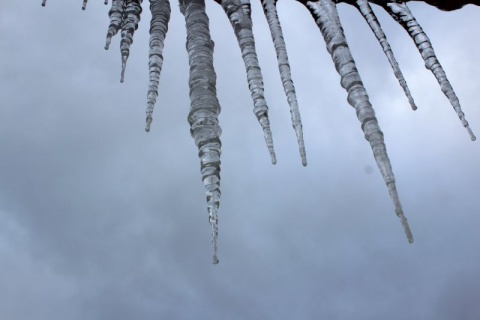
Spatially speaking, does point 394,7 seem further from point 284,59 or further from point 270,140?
point 270,140

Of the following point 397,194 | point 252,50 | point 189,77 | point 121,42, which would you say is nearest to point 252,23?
point 252,50

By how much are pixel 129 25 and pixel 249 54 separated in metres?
0.78

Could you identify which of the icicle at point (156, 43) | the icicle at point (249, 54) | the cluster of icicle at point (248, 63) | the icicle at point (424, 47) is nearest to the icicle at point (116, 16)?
the cluster of icicle at point (248, 63)

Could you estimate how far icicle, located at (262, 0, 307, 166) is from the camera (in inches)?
97.7

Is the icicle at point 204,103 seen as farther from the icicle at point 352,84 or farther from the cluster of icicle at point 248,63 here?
the icicle at point 352,84

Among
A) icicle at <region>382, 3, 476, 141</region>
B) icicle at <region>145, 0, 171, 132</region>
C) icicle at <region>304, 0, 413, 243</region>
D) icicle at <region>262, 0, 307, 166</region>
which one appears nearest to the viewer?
icicle at <region>304, 0, 413, 243</region>

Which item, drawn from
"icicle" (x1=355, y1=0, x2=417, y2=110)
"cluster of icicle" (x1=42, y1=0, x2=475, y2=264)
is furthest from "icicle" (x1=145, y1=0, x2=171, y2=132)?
"icicle" (x1=355, y1=0, x2=417, y2=110)

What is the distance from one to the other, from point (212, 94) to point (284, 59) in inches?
16.3

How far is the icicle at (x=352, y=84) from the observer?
7.32 ft

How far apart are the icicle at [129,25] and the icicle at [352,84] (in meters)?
0.93

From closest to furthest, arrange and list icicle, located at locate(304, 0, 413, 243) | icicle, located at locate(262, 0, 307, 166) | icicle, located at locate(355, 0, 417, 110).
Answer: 1. icicle, located at locate(304, 0, 413, 243)
2. icicle, located at locate(262, 0, 307, 166)
3. icicle, located at locate(355, 0, 417, 110)

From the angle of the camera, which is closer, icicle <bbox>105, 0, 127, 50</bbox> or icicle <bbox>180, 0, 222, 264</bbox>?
icicle <bbox>180, 0, 222, 264</bbox>

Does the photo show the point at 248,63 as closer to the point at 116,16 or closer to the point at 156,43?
the point at 156,43

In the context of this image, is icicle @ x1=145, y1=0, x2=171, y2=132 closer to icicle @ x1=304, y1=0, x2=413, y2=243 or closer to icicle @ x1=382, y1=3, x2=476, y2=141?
icicle @ x1=304, y1=0, x2=413, y2=243
